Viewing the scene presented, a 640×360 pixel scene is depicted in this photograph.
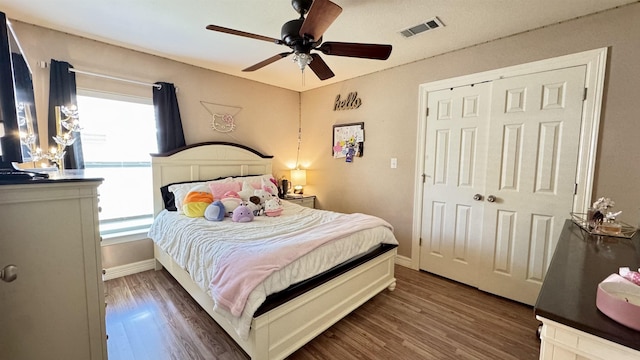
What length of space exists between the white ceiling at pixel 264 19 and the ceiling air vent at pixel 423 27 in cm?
6

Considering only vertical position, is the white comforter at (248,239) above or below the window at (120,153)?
below

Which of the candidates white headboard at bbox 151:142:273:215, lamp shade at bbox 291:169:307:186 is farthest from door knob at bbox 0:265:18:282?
lamp shade at bbox 291:169:307:186

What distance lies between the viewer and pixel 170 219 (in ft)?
8.62

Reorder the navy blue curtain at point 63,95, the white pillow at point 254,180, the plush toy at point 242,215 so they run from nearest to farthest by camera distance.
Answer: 1. the navy blue curtain at point 63,95
2. the plush toy at point 242,215
3. the white pillow at point 254,180

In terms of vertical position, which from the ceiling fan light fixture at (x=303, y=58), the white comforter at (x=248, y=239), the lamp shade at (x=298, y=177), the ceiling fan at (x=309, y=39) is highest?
the ceiling fan at (x=309, y=39)

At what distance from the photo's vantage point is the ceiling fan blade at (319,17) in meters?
1.36

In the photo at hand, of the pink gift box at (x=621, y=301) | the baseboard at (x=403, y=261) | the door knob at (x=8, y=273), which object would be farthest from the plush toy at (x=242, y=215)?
Answer: the pink gift box at (x=621, y=301)

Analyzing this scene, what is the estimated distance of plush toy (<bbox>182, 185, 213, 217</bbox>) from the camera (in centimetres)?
263

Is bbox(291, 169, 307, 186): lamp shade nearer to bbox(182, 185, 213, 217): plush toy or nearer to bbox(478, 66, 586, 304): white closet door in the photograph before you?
bbox(182, 185, 213, 217): plush toy

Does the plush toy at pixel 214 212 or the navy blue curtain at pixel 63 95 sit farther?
the plush toy at pixel 214 212

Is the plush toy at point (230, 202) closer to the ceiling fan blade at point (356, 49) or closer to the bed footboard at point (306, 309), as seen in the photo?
the bed footboard at point (306, 309)

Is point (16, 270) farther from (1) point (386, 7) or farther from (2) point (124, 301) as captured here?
(1) point (386, 7)

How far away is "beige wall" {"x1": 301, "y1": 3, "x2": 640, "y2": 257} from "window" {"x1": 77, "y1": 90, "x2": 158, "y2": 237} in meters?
2.33

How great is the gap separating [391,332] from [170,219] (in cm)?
231
